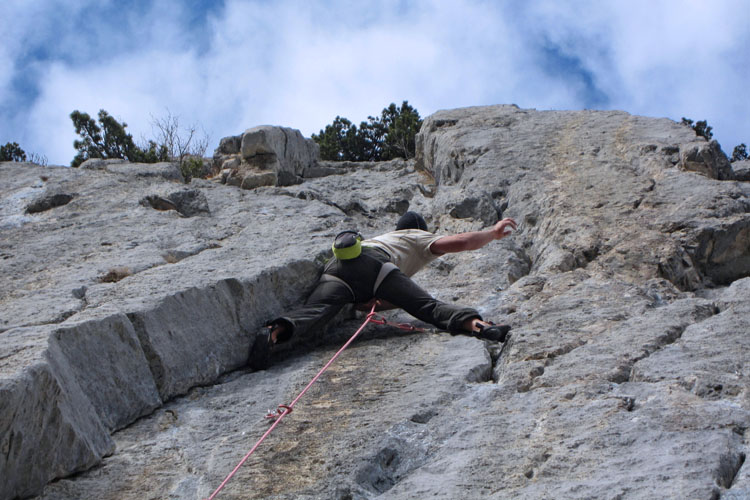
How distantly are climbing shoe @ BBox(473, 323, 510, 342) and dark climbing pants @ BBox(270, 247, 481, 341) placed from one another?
0.32 m

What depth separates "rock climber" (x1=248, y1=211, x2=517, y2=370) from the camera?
199 inches

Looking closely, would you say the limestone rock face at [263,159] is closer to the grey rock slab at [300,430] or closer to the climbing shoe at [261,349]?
the climbing shoe at [261,349]

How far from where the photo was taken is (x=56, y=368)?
12.3 ft

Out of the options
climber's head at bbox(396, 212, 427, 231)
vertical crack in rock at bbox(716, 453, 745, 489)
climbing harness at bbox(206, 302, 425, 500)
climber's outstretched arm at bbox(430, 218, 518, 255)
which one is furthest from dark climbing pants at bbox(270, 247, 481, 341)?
vertical crack in rock at bbox(716, 453, 745, 489)

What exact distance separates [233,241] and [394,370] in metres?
2.50

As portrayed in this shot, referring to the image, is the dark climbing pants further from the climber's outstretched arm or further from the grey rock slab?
the climber's outstretched arm

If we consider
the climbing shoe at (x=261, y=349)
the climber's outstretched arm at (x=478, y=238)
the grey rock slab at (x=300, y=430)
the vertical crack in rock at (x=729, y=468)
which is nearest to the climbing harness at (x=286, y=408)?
the grey rock slab at (x=300, y=430)

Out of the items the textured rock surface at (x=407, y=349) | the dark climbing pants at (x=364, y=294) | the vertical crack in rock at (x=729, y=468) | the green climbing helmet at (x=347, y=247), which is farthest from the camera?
the green climbing helmet at (x=347, y=247)

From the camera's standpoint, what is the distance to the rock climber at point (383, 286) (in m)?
5.05

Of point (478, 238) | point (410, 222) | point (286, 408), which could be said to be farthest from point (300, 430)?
point (410, 222)

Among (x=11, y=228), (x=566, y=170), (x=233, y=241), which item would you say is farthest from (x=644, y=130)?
(x=11, y=228)

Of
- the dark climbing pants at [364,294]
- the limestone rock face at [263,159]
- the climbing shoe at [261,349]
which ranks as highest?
the limestone rock face at [263,159]

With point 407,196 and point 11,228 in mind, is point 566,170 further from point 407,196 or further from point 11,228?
point 11,228

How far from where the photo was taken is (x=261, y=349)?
16.4 ft
